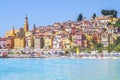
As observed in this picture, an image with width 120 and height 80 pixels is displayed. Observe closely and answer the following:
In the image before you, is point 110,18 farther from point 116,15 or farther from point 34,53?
point 34,53

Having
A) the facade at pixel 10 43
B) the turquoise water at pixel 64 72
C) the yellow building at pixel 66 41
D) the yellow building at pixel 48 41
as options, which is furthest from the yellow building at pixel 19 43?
the turquoise water at pixel 64 72

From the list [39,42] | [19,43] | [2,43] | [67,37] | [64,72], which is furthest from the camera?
[2,43]

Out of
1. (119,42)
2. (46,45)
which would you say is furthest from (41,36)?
(119,42)

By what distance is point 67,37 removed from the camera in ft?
323

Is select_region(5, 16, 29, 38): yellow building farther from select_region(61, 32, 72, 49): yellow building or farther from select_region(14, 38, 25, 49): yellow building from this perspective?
select_region(61, 32, 72, 49): yellow building

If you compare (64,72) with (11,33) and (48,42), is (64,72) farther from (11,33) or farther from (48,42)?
(11,33)

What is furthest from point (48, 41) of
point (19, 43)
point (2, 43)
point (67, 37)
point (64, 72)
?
point (64, 72)

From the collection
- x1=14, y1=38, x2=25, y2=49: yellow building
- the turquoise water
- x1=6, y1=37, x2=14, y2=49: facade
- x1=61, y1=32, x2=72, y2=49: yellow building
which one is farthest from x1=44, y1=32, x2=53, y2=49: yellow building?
the turquoise water

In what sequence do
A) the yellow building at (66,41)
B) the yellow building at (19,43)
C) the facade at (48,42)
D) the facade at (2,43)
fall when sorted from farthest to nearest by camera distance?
the facade at (2,43), the yellow building at (19,43), the facade at (48,42), the yellow building at (66,41)

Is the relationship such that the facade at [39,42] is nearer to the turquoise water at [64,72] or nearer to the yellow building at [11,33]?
the yellow building at [11,33]

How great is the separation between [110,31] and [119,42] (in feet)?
23.9

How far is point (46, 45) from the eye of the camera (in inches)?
3937

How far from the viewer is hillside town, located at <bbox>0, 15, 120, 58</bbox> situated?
302 feet

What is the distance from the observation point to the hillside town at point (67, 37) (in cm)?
9203
